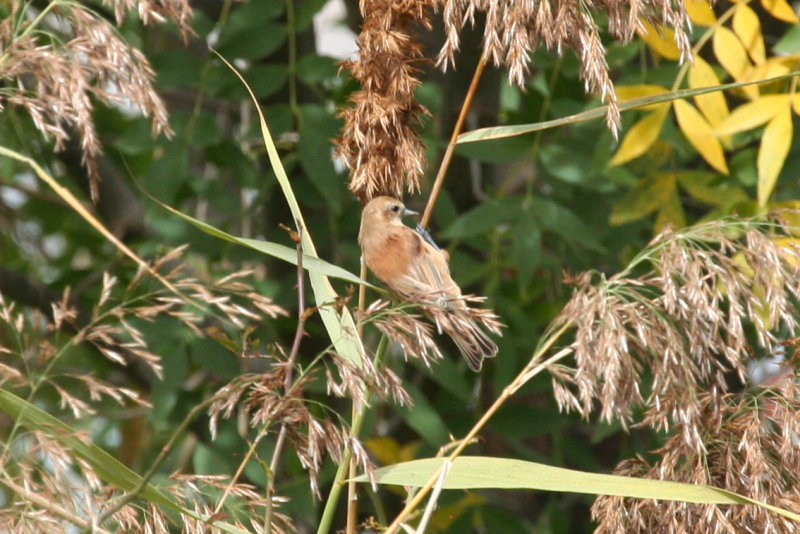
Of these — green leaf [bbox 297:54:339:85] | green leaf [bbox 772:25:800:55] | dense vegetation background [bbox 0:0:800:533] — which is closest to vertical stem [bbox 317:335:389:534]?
dense vegetation background [bbox 0:0:800:533]

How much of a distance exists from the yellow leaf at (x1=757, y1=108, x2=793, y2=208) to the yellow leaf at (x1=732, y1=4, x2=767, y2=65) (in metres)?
0.19

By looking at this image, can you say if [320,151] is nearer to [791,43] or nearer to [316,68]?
[316,68]

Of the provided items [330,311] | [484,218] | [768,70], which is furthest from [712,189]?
[330,311]

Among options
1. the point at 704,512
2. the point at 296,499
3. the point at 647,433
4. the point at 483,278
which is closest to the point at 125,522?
the point at 704,512

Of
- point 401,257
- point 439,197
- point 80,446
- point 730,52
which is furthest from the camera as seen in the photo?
point 439,197

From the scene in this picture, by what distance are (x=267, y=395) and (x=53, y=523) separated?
327mm

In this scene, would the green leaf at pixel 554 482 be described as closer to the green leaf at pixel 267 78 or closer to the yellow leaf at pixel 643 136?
the yellow leaf at pixel 643 136

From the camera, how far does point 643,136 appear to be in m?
2.69

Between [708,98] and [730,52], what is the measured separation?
0.13 m

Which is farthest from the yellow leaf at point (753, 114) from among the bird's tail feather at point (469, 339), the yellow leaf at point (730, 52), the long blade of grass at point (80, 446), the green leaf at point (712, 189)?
the long blade of grass at point (80, 446)

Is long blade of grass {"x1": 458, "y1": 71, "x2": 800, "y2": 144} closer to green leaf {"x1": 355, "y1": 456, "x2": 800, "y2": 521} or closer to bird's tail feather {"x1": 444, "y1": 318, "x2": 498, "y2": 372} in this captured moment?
bird's tail feather {"x1": 444, "y1": 318, "x2": 498, "y2": 372}

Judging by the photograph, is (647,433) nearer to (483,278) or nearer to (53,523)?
(483,278)

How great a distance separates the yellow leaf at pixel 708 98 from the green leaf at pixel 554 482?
138 cm

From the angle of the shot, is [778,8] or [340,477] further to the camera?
[778,8]
